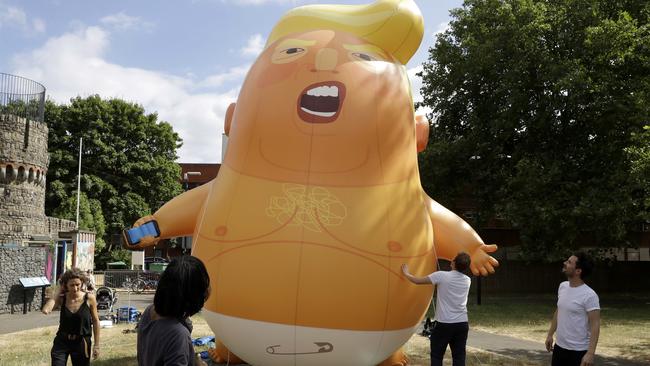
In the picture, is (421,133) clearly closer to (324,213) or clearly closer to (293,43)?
(293,43)

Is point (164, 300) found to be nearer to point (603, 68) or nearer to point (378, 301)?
point (378, 301)

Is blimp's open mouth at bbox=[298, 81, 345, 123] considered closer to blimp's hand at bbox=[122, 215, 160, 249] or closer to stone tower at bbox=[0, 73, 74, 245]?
blimp's hand at bbox=[122, 215, 160, 249]

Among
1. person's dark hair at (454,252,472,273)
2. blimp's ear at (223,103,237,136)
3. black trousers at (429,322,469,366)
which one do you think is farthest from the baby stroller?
person's dark hair at (454,252,472,273)

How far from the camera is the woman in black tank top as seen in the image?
5.41 meters

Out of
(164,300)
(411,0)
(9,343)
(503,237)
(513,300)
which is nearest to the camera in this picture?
(164,300)

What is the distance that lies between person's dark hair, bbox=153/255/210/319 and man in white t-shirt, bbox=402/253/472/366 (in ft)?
11.8

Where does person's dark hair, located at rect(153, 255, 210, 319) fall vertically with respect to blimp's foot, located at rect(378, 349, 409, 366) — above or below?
above

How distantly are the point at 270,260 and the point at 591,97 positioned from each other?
17479 mm

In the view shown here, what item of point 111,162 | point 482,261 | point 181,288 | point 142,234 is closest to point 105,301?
point 142,234

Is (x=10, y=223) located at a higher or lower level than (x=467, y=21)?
lower

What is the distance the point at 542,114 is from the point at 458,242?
1590cm

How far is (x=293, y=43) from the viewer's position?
262 inches

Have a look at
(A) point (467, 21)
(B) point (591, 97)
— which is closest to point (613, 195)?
(B) point (591, 97)

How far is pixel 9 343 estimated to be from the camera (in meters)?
10.7
